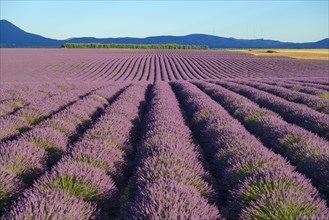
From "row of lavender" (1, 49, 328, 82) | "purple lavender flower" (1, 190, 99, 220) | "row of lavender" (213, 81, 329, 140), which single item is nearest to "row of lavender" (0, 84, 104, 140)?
"purple lavender flower" (1, 190, 99, 220)

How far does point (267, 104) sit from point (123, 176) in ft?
27.1

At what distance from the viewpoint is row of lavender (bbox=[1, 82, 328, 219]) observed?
3662 millimetres

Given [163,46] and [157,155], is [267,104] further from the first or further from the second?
[163,46]

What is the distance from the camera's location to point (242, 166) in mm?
5164

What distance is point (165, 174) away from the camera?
15.6ft

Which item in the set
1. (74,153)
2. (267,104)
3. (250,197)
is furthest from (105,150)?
(267,104)

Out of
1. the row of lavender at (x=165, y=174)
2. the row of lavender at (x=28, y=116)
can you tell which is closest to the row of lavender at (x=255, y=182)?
the row of lavender at (x=165, y=174)

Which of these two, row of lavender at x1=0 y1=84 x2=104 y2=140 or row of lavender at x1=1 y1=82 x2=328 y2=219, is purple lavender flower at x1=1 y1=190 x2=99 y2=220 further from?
row of lavender at x1=0 y1=84 x2=104 y2=140

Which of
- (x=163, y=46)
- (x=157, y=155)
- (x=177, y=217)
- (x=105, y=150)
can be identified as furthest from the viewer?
(x=163, y=46)

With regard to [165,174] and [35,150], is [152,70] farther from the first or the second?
[165,174]

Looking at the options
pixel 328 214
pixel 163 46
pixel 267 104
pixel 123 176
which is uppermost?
pixel 328 214

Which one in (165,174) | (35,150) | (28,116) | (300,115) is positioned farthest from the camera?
(300,115)

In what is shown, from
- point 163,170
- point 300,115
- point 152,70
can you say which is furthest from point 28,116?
point 152,70

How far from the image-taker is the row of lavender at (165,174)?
3662 millimetres
